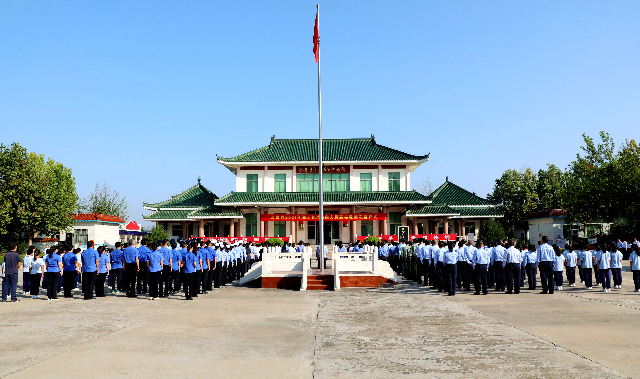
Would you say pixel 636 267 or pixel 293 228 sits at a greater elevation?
pixel 293 228

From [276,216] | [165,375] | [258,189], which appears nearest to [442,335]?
[165,375]

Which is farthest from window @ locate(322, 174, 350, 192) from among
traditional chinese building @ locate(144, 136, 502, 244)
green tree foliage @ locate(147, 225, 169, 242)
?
green tree foliage @ locate(147, 225, 169, 242)

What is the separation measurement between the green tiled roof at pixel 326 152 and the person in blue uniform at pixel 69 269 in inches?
960

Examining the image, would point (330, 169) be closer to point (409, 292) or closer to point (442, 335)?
point (409, 292)

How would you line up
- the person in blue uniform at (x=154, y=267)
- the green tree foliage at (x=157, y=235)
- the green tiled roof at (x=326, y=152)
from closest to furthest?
the person in blue uniform at (x=154, y=267), the green tree foliage at (x=157, y=235), the green tiled roof at (x=326, y=152)

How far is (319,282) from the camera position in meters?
15.9

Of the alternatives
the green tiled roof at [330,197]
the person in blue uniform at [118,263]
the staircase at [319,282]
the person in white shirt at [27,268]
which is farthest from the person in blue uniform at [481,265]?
the green tiled roof at [330,197]

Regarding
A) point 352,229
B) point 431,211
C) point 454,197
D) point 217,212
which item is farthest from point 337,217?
point 454,197

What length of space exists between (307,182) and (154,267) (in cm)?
2606

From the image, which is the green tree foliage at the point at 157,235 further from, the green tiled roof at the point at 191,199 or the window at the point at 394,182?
the window at the point at 394,182

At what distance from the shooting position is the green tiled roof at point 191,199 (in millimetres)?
40688

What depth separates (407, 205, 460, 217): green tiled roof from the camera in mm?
36625

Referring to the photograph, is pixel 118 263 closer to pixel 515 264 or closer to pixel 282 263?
pixel 282 263

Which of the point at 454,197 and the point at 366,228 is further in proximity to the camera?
the point at 454,197
